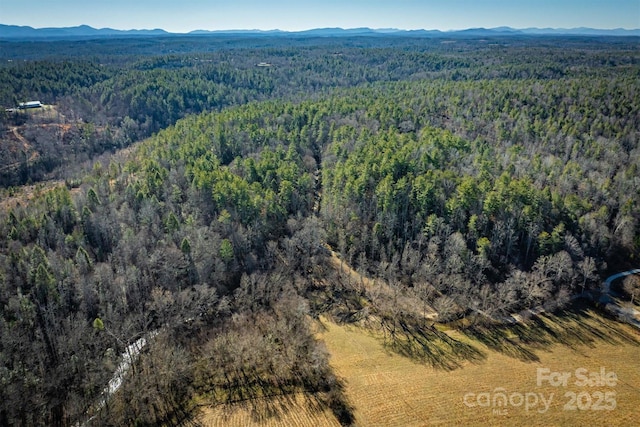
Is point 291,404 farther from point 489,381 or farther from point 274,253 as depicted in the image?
point 274,253

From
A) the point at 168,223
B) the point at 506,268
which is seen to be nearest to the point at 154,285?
the point at 168,223

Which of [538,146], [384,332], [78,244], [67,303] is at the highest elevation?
[538,146]

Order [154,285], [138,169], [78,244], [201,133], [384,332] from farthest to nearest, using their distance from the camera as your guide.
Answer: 1. [201,133]
2. [138,169]
3. [78,244]
4. [154,285]
5. [384,332]

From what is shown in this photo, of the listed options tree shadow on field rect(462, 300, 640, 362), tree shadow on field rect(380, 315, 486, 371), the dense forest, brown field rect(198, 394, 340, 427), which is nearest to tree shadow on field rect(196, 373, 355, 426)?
brown field rect(198, 394, 340, 427)

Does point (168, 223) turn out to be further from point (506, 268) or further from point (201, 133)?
point (506, 268)

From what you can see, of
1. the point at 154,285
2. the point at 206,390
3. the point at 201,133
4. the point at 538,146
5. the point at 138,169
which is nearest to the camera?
the point at 206,390

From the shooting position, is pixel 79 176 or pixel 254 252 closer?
pixel 254 252

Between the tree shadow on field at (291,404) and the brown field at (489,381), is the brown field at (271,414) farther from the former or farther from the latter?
the brown field at (489,381)
